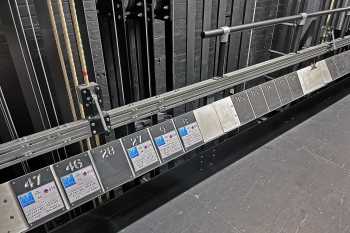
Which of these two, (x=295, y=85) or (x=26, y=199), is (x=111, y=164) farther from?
(x=295, y=85)

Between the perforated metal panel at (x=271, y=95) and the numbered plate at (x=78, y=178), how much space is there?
1329 mm

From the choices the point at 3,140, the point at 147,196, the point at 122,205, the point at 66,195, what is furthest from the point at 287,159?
the point at 3,140

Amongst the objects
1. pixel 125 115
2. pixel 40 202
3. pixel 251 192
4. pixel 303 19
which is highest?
pixel 303 19

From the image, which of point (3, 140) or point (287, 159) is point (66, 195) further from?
point (287, 159)

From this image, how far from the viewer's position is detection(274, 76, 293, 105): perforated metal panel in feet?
6.58

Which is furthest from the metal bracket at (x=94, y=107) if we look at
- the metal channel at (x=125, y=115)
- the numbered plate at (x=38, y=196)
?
the numbered plate at (x=38, y=196)

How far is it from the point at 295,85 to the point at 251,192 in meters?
0.96

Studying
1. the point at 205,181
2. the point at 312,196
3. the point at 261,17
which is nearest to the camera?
the point at 312,196

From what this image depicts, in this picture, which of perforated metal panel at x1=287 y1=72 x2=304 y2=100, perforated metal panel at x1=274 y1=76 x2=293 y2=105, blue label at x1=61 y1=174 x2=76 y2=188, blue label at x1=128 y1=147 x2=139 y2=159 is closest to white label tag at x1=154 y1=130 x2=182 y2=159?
blue label at x1=128 y1=147 x2=139 y2=159

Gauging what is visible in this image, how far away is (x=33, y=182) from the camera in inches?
42.1

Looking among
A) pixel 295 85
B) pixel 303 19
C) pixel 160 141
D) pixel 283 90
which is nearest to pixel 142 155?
pixel 160 141

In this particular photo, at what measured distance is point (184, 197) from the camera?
1.72 m

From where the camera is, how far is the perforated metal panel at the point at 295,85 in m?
2.09

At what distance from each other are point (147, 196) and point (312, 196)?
3.57 feet
